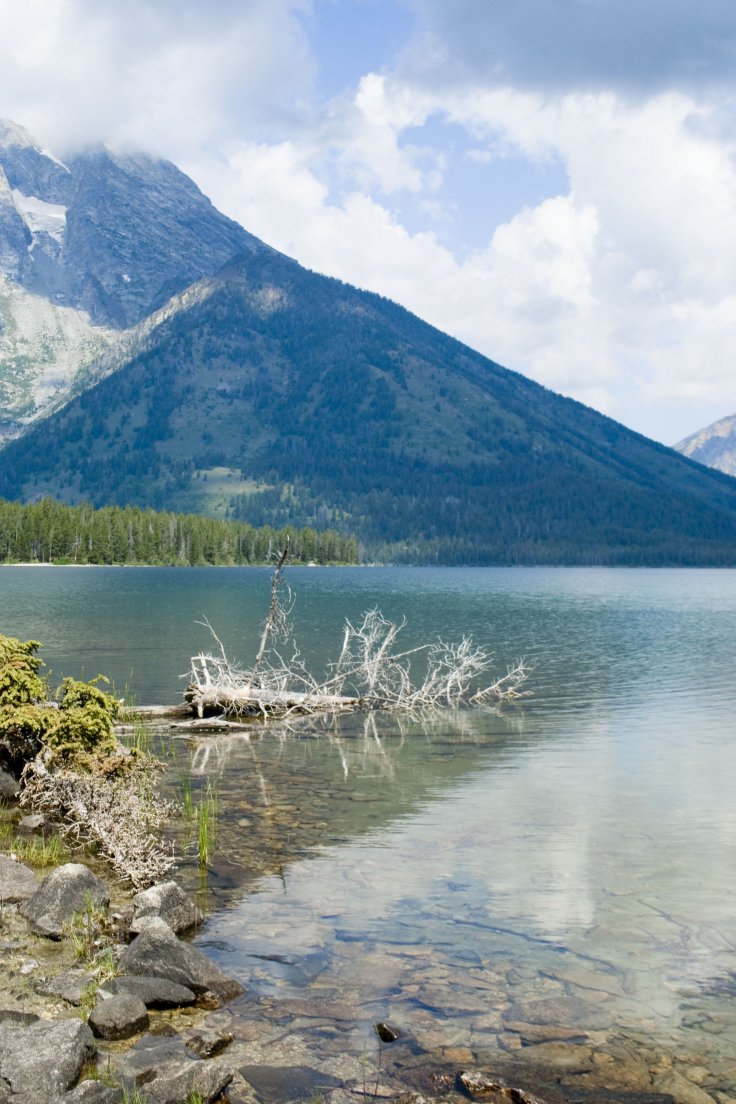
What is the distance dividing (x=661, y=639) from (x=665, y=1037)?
72.9 meters

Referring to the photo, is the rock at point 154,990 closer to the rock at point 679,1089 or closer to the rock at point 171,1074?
the rock at point 171,1074

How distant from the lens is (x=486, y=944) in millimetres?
16422

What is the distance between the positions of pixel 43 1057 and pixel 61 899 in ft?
19.0

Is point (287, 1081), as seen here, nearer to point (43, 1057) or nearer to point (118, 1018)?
point (118, 1018)

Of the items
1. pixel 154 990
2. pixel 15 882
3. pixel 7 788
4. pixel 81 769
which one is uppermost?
pixel 81 769

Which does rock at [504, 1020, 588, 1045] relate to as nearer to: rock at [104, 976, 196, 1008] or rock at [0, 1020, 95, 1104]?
rock at [104, 976, 196, 1008]

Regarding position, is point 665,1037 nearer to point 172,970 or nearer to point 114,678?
point 172,970

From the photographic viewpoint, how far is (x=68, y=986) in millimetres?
13742

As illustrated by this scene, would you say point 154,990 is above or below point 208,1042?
above

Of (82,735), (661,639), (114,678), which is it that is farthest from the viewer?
(661,639)

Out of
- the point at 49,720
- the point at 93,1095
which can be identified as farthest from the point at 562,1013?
the point at 49,720

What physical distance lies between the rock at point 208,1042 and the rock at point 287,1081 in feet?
1.84

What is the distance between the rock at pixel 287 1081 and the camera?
37.3ft

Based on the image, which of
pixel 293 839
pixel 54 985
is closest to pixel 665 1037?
pixel 54 985
